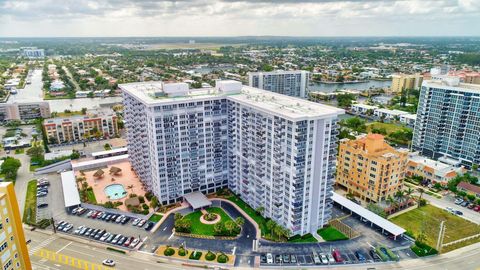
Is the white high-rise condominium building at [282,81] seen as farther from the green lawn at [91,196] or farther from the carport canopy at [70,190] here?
the green lawn at [91,196]

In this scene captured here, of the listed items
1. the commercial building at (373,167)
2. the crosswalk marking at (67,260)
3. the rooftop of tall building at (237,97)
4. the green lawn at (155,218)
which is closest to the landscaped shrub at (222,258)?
the crosswalk marking at (67,260)

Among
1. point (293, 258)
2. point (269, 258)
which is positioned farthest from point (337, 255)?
point (269, 258)

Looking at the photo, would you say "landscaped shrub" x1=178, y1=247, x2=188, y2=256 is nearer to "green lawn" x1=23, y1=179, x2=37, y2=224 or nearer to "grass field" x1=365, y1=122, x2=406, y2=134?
"green lawn" x1=23, y1=179, x2=37, y2=224

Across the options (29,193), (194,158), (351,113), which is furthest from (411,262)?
(351,113)

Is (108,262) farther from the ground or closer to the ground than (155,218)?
closer to the ground

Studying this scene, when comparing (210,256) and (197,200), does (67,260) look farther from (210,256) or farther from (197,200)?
(197,200)
